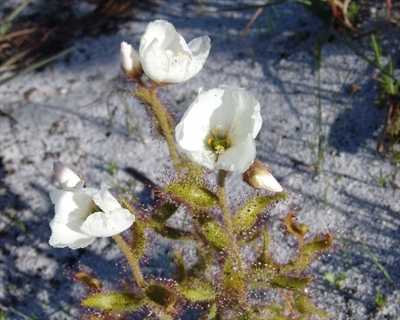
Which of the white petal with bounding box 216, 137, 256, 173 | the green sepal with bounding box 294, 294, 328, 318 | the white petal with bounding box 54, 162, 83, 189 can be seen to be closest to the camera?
the white petal with bounding box 216, 137, 256, 173

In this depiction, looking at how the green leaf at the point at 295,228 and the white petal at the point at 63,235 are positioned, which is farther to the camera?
the green leaf at the point at 295,228

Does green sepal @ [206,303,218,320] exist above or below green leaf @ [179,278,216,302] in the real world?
below

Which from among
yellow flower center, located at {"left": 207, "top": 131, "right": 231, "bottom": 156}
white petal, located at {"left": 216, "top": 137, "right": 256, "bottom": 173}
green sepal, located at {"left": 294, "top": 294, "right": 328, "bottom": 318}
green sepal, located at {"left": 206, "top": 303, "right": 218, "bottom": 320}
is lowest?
green sepal, located at {"left": 294, "top": 294, "right": 328, "bottom": 318}

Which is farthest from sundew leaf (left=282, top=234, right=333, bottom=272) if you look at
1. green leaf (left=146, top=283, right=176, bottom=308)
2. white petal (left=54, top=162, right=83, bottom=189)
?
white petal (left=54, top=162, right=83, bottom=189)

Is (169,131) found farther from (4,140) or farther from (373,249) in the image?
(4,140)

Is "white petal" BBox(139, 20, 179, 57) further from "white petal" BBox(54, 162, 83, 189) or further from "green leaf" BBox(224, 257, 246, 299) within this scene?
"green leaf" BBox(224, 257, 246, 299)

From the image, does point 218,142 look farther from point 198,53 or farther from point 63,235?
point 63,235

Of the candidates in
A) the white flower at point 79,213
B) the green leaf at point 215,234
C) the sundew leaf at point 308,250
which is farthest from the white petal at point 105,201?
the sundew leaf at point 308,250

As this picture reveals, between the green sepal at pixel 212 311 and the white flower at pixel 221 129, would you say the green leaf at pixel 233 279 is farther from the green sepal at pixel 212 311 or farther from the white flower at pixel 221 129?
the white flower at pixel 221 129
